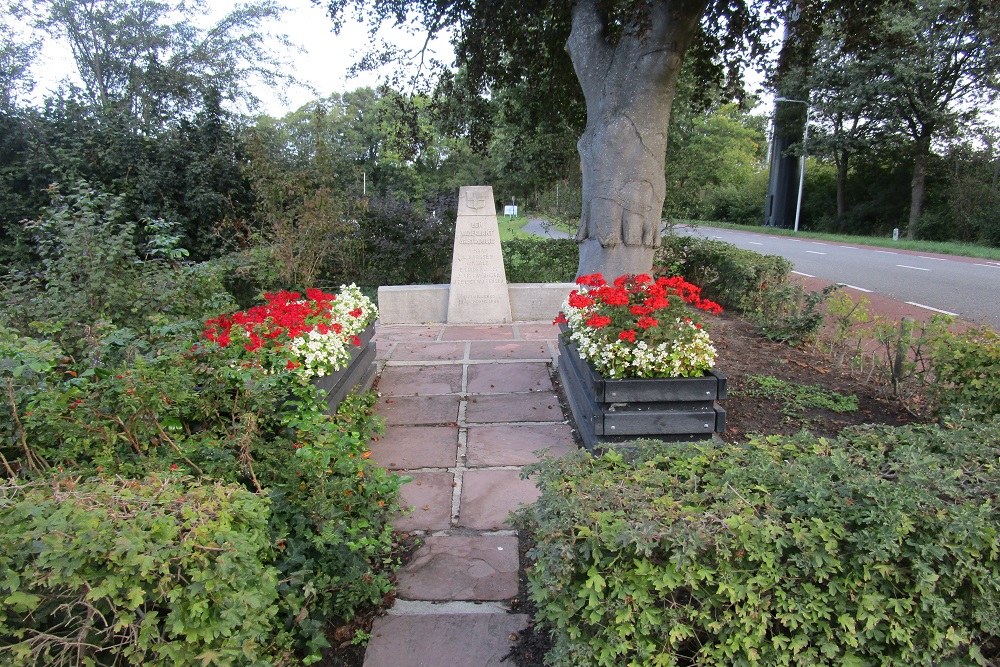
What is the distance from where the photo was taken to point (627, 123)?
6066 mm

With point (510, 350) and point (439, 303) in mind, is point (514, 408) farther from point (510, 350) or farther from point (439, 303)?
point (439, 303)

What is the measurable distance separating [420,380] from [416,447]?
145 cm

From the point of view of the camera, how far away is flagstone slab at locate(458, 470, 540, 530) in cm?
322

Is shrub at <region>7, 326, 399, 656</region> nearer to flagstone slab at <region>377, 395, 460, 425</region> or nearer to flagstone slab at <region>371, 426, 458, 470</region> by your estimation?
flagstone slab at <region>371, 426, 458, 470</region>

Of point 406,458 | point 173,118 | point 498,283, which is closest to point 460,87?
point 498,283

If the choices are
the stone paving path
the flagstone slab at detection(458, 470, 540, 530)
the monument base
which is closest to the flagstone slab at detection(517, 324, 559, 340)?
the stone paving path

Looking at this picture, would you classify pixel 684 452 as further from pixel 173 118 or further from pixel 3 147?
pixel 173 118

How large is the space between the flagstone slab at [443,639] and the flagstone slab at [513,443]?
148cm

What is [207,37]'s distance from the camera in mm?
23141

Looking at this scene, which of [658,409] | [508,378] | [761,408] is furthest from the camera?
[508,378]

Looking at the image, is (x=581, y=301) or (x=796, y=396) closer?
(x=581, y=301)

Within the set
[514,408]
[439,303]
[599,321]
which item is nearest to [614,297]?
[599,321]

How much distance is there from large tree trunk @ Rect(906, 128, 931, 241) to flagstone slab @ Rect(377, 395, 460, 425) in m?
29.3

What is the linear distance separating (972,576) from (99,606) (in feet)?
7.76
